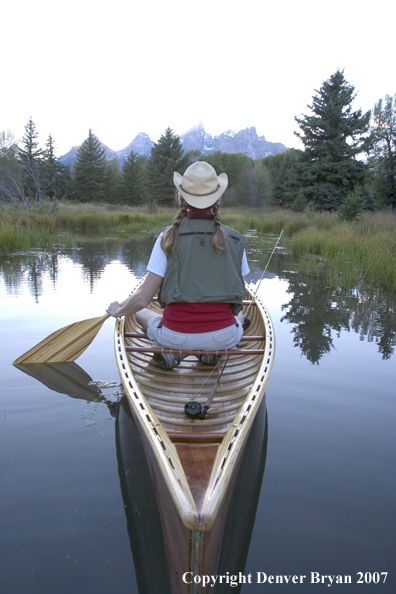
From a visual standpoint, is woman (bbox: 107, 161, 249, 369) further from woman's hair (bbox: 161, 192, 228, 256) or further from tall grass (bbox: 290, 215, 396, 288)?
tall grass (bbox: 290, 215, 396, 288)

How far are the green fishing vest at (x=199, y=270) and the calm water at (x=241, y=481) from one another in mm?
1011

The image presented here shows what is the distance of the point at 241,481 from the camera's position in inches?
95.3

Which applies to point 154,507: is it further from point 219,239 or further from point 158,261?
point 219,239

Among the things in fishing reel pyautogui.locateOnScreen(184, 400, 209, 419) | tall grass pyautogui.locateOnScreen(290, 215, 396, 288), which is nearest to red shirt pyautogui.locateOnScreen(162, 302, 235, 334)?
fishing reel pyautogui.locateOnScreen(184, 400, 209, 419)

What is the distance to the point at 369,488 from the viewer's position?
2494 mm

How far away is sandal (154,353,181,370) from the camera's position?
3244 millimetres

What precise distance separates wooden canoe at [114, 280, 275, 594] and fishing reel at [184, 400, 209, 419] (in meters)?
0.04

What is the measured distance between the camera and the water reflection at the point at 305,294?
5.25 m

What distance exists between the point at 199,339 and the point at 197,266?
51cm

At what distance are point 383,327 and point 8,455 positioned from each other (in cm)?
459

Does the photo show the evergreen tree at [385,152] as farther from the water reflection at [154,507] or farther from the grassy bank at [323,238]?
the water reflection at [154,507]

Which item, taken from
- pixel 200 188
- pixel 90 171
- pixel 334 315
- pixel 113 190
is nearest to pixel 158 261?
pixel 200 188

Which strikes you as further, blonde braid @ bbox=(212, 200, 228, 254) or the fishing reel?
blonde braid @ bbox=(212, 200, 228, 254)

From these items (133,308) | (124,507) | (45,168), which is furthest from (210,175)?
(45,168)
